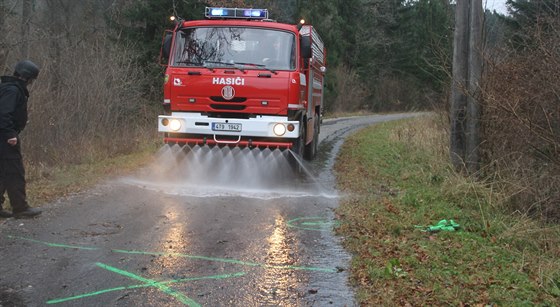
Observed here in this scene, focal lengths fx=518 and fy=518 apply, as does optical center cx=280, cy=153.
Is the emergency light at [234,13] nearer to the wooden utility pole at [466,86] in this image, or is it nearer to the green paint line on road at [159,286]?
the wooden utility pole at [466,86]

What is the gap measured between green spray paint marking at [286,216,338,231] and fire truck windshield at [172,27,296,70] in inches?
130

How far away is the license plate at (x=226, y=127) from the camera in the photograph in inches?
354

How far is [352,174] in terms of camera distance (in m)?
10.5

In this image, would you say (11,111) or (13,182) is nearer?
(11,111)

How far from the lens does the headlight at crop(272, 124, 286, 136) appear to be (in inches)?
351

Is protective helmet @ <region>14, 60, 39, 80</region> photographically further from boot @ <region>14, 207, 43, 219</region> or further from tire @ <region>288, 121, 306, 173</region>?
tire @ <region>288, 121, 306, 173</region>

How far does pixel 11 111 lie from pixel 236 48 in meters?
4.20

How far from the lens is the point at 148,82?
2114 centimetres

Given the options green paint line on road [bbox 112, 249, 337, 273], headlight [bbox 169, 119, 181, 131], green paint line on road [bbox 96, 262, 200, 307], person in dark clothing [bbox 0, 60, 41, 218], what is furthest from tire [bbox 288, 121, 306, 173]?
green paint line on road [bbox 96, 262, 200, 307]

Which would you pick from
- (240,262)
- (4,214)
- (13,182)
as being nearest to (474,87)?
(240,262)

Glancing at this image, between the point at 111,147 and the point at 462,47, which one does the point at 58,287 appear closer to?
the point at 462,47

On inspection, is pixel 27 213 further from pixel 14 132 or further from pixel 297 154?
pixel 297 154

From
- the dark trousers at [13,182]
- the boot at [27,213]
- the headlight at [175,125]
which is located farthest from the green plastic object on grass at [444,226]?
the dark trousers at [13,182]

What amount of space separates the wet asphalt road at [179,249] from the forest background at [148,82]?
2.80m
